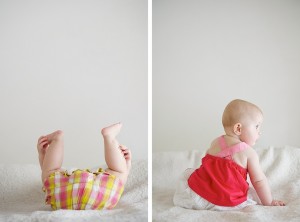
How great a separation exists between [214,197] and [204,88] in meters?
0.64

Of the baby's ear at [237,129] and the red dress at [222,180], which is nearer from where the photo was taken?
the red dress at [222,180]

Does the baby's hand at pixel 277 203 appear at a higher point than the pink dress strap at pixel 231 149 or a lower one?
lower

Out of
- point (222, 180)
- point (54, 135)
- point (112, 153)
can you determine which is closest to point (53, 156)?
point (54, 135)

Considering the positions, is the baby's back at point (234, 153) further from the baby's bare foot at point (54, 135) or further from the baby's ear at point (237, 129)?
the baby's bare foot at point (54, 135)

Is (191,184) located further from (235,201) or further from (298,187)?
(298,187)

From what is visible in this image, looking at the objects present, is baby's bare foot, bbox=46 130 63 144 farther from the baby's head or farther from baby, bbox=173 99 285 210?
the baby's head

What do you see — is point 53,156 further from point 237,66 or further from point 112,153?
point 237,66

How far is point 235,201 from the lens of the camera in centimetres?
115

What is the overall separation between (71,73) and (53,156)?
527mm

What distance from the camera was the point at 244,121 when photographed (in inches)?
50.6

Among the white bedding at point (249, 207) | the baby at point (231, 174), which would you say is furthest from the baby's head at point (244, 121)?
the white bedding at point (249, 207)

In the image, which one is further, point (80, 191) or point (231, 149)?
point (231, 149)

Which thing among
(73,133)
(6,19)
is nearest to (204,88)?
(73,133)

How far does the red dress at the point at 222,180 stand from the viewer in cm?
116
